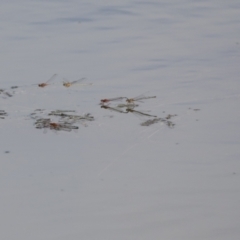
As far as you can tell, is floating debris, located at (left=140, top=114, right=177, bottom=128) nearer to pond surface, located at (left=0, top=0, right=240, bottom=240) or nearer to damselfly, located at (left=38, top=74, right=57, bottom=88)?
pond surface, located at (left=0, top=0, right=240, bottom=240)

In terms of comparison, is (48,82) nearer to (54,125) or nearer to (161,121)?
(54,125)

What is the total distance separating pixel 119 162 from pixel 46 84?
4.86ft

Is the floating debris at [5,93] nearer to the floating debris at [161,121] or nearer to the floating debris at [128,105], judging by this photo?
the floating debris at [128,105]

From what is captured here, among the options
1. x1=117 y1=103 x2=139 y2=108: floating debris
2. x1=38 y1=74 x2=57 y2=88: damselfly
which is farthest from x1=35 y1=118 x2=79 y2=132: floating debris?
x1=38 y1=74 x2=57 y2=88: damselfly

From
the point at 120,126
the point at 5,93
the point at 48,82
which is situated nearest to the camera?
the point at 120,126

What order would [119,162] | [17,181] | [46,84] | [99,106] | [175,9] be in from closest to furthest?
[17,181] < [119,162] < [99,106] < [46,84] < [175,9]

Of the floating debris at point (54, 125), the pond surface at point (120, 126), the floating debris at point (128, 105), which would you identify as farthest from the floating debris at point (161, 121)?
the floating debris at point (54, 125)

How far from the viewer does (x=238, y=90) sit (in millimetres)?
4699

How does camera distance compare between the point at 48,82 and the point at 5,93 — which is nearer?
the point at 5,93

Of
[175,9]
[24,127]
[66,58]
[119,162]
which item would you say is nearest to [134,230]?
[119,162]

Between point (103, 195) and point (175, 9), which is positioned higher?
point (175, 9)

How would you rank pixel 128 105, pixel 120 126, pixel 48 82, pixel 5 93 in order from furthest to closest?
pixel 48 82 → pixel 5 93 → pixel 128 105 → pixel 120 126

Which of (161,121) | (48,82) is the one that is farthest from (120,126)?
(48,82)

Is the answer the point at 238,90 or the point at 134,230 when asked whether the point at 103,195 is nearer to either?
the point at 134,230
